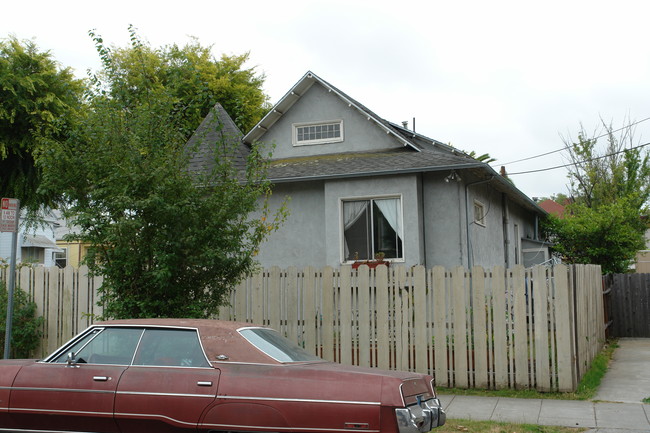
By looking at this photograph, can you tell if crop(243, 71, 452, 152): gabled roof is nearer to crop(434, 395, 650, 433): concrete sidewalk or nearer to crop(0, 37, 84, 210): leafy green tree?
crop(0, 37, 84, 210): leafy green tree

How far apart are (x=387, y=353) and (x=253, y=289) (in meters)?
2.42

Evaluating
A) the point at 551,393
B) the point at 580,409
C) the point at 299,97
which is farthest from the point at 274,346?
the point at 299,97

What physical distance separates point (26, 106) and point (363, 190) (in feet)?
33.8

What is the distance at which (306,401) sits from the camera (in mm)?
5883

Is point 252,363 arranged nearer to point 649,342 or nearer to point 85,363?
point 85,363

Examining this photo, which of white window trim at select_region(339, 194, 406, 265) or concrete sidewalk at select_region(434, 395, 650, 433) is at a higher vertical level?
white window trim at select_region(339, 194, 406, 265)

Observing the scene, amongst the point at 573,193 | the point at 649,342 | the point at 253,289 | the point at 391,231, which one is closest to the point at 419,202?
the point at 391,231

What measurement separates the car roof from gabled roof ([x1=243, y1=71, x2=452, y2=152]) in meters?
10.3

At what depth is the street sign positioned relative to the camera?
951 cm

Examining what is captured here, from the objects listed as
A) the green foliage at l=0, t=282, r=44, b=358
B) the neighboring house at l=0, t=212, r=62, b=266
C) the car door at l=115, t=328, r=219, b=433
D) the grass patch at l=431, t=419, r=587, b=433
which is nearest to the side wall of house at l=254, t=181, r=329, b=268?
the green foliage at l=0, t=282, r=44, b=358

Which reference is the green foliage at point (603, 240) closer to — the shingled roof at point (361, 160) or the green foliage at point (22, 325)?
the shingled roof at point (361, 160)

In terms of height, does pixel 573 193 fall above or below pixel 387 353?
above

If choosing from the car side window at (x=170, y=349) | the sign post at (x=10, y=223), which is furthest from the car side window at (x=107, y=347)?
the sign post at (x=10, y=223)

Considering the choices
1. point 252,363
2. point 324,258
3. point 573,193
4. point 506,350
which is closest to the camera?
point 252,363
